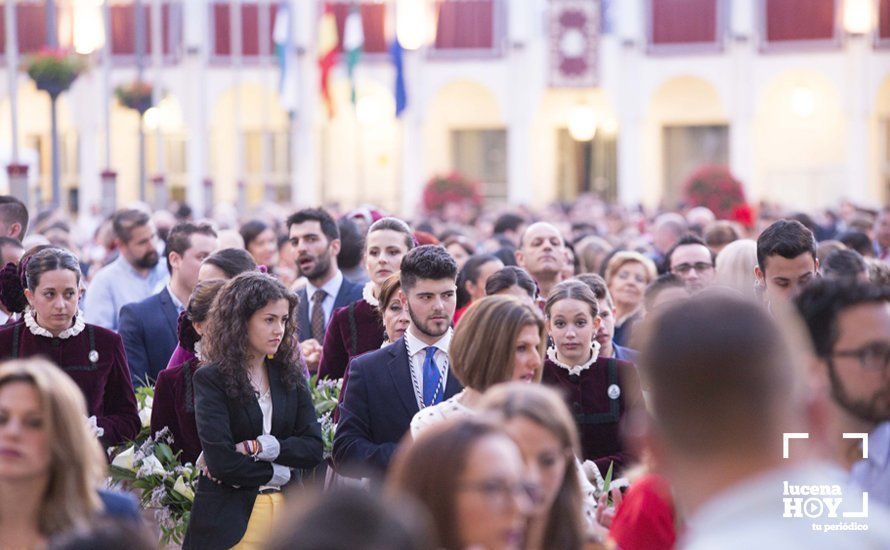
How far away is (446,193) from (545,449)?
3003cm

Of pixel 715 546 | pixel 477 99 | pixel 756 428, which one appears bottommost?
pixel 715 546

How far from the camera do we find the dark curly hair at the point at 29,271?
7355 mm

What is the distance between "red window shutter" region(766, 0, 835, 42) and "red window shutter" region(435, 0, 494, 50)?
308 inches

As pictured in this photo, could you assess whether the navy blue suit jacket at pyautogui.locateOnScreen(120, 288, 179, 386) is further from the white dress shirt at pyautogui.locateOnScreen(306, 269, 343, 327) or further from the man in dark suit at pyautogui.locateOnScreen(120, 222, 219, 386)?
the white dress shirt at pyautogui.locateOnScreen(306, 269, 343, 327)

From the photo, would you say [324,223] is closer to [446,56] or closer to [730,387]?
[730,387]

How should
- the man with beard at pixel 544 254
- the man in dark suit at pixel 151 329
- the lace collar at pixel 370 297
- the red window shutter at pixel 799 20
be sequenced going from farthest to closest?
the red window shutter at pixel 799 20 < the man with beard at pixel 544 254 < the man in dark suit at pixel 151 329 < the lace collar at pixel 370 297

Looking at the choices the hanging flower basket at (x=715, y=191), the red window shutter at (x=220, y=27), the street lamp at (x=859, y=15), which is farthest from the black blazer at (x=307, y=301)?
the red window shutter at (x=220, y=27)

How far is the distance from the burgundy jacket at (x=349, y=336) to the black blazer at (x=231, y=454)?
132 centimetres

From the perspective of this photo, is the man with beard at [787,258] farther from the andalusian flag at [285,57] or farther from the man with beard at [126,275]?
the andalusian flag at [285,57]

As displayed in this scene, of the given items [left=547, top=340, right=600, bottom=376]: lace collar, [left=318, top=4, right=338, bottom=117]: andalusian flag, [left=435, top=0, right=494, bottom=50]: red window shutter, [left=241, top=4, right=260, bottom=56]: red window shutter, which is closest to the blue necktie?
[left=547, top=340, right=600, bottom=376]: lace collar

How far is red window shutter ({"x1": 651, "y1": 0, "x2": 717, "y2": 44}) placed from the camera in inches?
1596

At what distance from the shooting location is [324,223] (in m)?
10.1

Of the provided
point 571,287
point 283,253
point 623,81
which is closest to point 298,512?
point 571,287

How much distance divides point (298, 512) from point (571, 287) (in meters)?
4.89
